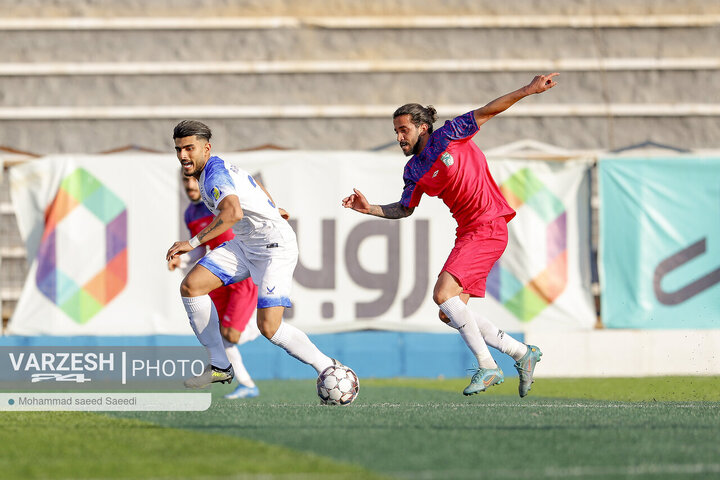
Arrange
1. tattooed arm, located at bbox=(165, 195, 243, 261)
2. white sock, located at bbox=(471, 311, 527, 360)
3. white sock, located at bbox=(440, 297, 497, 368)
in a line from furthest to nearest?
1. white sock, located at bbox=(471, 311, 527, 360)
2. white sock, located at bbox=(440, 297, 497, 368)
3. tattooed arm, located at bbox=(165, 195, 243, 261)

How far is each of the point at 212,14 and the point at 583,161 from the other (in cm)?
605

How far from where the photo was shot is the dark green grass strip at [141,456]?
15.5 feet

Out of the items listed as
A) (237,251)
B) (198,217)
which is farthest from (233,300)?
(237,251)

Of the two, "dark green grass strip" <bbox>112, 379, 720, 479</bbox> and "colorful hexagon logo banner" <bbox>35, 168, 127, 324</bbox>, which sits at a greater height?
"colorful hexagon logo banner" <bbox>35, 168, 127, 324</bbox>

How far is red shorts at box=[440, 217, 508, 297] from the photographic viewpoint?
805 cm

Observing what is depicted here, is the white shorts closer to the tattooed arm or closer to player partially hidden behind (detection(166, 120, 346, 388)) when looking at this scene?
player partially hidden behind (detection(166, 120, 346, 388))

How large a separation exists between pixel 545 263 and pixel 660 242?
131cm

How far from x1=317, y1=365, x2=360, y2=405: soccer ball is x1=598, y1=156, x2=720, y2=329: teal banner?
6079 mm

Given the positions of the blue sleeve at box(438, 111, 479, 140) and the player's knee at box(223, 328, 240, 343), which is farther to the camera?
the player's knee at box(223, 328, 240, 343)

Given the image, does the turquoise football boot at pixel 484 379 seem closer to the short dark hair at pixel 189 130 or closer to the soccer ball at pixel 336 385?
the soccer ball at pixel 336 385

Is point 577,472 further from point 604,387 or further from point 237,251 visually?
point 604,387

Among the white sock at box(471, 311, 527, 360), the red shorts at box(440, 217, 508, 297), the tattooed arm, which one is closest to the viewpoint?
the tattooed arm

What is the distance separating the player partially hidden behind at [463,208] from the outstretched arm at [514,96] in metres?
0.02

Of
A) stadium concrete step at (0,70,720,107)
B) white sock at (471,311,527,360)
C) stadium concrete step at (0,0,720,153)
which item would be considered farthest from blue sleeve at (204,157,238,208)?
stadium concrete step at (0,70,720,107)
